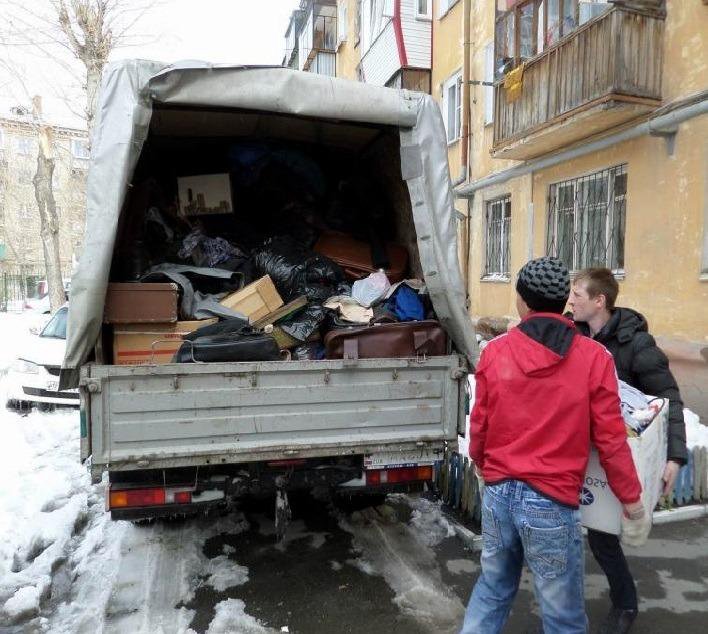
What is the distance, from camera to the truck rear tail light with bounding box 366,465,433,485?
3.58 meters

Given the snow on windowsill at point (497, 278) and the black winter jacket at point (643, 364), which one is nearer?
the black winter jacket at point (643, 364)

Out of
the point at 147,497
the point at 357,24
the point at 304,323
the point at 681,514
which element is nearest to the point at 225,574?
the point at 147,497

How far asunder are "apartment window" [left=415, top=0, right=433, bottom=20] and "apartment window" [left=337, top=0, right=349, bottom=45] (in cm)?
628

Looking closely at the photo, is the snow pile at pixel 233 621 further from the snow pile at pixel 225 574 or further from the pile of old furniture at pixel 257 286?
the pile of old furniture at pixel 257 286

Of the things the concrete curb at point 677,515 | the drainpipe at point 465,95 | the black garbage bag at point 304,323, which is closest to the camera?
the black garbage bag at point 304,323

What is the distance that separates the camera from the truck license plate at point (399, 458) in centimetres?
346

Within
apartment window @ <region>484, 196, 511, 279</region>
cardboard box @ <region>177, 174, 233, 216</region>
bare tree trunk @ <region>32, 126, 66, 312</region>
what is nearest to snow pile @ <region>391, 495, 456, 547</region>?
cardboard box @ <region>177, 174, 233, 216</region>

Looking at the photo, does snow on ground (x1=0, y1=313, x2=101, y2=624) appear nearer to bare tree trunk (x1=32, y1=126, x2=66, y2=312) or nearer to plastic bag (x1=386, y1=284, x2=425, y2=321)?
plastic bag (x1=386, y1=284, x2=425, y2=321)

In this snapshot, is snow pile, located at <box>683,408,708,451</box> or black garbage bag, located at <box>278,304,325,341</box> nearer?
black garbage bag, located at <box>278,304,325,341</box>

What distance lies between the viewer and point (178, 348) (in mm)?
3625

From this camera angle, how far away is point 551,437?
2.08 meters

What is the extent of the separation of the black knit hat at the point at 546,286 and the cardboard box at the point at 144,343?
2.24 metres

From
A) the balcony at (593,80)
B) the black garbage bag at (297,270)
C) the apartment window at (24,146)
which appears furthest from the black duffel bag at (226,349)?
the apartment window at (24,146)

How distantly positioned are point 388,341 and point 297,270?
4.01ft
